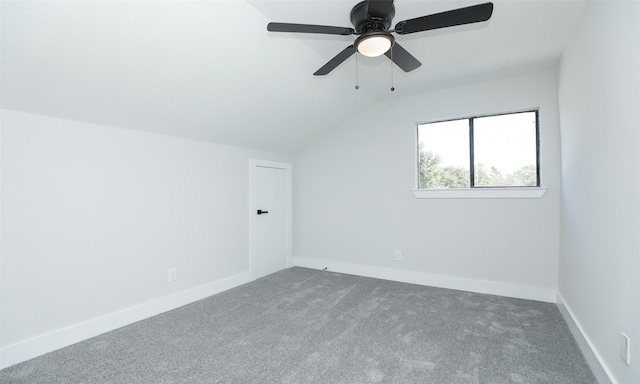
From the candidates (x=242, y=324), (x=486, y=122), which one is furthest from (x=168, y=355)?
(x=486, y=122)

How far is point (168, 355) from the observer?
2.07 metres

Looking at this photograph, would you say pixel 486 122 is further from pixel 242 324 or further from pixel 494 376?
pixel 242 324

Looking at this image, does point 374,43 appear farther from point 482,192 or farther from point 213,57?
A: point 482,192

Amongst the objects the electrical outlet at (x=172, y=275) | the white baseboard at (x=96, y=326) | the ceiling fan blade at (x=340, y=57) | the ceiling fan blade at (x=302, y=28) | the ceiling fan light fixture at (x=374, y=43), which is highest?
the ceiling fan blade at (x=302, y=28)

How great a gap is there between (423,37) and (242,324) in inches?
118

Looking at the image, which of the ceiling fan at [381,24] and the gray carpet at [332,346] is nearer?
the ceiling fan at [381,24]

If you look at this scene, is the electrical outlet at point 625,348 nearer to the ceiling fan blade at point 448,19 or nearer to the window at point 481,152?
the ceiling fan blade at point 448,19

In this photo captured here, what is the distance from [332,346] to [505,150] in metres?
2.92

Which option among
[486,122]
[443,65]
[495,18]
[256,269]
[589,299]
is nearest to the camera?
[589,299]

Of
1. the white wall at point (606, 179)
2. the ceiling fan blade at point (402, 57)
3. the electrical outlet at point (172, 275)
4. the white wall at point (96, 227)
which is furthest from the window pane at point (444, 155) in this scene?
the electrical outlet at point (172, 275)

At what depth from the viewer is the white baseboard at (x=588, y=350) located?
167cm

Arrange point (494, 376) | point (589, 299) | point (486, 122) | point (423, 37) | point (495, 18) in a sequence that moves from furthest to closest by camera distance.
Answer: point (486, 122) → point (423, 37) → point (495, 18) → point (589, 299) → point (494, 376)

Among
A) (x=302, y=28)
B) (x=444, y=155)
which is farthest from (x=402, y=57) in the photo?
(x=444, y=155)

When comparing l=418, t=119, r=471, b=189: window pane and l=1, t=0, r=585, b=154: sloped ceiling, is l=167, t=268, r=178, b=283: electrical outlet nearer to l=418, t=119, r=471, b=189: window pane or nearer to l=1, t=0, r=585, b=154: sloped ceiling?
l=1, t=0, r=585, b=154: sloped ceiling
